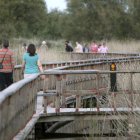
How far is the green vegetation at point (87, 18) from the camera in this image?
74.7 m

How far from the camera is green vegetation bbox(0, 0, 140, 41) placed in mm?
74688

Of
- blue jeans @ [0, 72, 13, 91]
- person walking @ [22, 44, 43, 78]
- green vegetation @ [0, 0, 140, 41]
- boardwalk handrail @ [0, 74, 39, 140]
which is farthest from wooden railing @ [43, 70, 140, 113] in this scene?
green vegetation @ [0, 0, 140, 41]

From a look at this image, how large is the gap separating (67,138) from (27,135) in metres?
4.05

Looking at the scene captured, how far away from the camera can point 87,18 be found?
7775 cm

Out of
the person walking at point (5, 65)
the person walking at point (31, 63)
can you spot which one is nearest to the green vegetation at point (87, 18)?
the person walking at point (5, 65)

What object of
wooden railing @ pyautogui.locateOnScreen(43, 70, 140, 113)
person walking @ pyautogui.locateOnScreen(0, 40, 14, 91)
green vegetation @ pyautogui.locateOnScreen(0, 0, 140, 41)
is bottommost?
wooden railing @ pyautogui.locateOnScreen(43, 70, 140, 113)

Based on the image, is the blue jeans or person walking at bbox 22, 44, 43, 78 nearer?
person walking at bbox 22, 44, 43, 78

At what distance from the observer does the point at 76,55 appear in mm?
36062

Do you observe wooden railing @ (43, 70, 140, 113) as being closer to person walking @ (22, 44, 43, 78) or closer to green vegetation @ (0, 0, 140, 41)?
person walking @ (22, 44, 43, 78)

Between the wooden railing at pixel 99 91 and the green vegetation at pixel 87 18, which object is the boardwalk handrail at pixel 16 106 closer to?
the wooden railing at pixel 99 91

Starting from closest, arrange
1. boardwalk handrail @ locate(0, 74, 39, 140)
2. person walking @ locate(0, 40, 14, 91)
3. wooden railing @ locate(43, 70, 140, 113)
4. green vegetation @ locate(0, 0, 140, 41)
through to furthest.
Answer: boardwalk handrail @ locate(0, 74, 39, 140)
wooden railing @ locate(43, 70, 140, 113)
person walking @ locate(0, 40, 14, 91)
green vegetation @ locate(0, 0, 140, 41)

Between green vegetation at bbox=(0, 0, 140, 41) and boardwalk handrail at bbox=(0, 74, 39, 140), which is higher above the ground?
green vegetation at bbox=(0, 0, 140, 41)

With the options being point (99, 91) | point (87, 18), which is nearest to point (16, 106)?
point (99, 91)

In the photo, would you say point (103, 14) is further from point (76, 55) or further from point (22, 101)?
point (22, 101)
